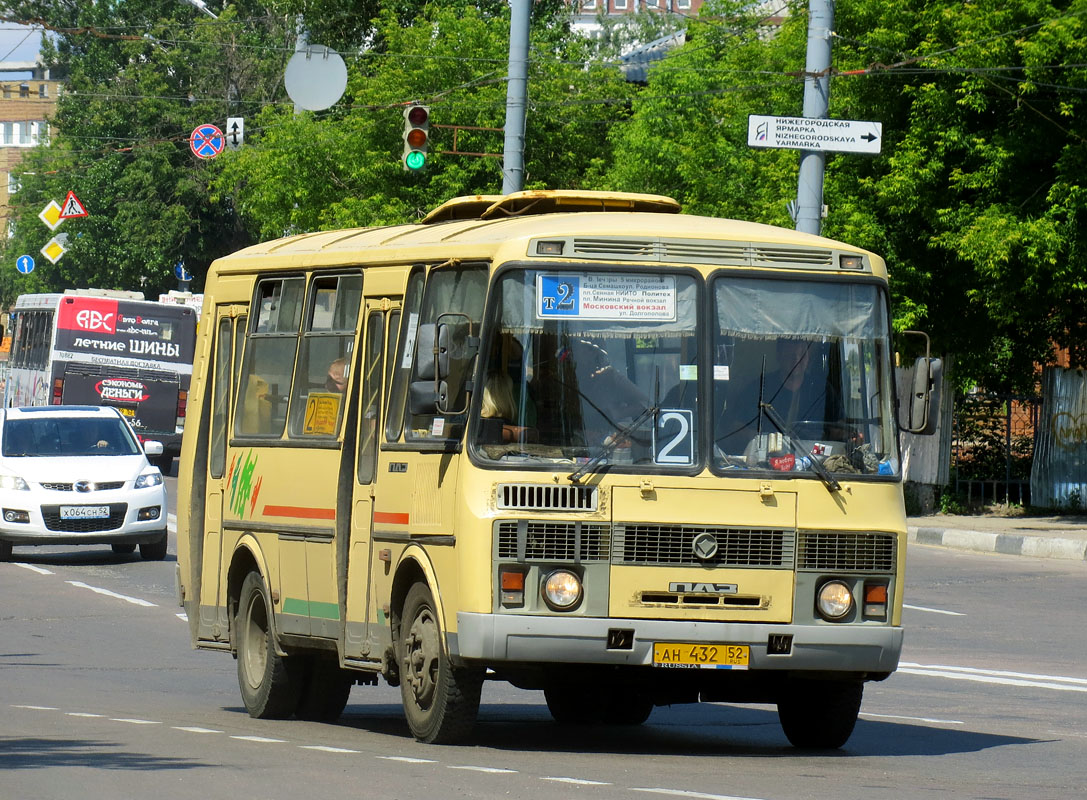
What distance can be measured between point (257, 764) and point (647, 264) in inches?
115

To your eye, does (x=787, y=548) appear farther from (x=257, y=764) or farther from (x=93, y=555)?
(x=93, y=555)

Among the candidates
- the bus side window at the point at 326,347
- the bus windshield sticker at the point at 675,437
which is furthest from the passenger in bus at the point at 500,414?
the bus side window at the point at 326,347

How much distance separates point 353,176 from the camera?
44.5 meters

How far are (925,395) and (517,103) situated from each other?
540 inches

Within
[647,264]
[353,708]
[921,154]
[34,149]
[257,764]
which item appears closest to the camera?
[257,764]

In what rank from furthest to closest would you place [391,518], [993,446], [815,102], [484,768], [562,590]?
[993,446] < [815,102] < [391,518] < [562,590] < [484,768]

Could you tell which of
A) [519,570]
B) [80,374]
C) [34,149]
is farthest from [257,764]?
[34,149]

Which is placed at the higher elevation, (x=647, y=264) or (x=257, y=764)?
(x=647, y=264)

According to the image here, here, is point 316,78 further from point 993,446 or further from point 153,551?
point 993,446

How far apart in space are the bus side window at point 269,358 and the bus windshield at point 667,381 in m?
2.56

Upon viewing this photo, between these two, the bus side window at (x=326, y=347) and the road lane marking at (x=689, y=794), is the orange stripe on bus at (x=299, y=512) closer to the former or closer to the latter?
the bus side window at (x=326, y=347)

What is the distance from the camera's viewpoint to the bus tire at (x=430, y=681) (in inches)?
385

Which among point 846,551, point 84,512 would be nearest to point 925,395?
point 846,551

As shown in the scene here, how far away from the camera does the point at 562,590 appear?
955 centimetres
